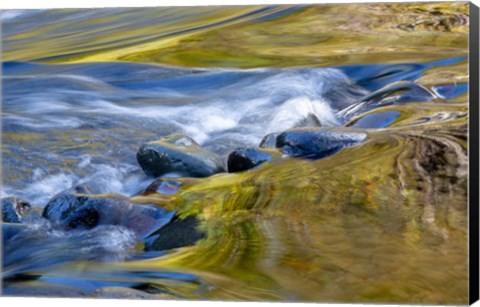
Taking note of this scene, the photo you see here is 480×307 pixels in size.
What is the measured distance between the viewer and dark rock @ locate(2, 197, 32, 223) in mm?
6121

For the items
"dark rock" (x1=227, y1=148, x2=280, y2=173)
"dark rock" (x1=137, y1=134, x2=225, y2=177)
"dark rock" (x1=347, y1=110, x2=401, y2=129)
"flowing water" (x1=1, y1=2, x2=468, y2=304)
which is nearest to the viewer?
"flowing water" (x1=1, y1=2, x2=468, y2=304)

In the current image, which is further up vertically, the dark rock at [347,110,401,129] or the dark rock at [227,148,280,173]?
the dark rock at [347,110,401,129]

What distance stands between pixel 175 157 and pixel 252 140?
45 cm

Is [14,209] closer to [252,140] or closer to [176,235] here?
[176,235]

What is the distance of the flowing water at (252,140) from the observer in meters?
5.56

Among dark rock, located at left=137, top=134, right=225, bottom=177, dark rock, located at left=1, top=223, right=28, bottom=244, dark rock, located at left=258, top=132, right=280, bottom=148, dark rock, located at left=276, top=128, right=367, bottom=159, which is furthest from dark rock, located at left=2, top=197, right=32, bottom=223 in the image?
dark rock, located at left=276, top=128, right=367, bottom=159

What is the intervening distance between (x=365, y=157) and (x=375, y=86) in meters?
0.41

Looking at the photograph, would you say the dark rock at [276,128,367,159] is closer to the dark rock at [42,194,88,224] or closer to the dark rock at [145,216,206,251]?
the dark rock at [145,216,206,251]

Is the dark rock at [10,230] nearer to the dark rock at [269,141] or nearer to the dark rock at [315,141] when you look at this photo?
the dark rock at [269,141]

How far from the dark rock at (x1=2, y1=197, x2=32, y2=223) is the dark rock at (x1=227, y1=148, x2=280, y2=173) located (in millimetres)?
1185

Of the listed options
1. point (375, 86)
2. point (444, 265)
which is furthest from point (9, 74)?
point (444, 265)

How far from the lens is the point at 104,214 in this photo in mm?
5953

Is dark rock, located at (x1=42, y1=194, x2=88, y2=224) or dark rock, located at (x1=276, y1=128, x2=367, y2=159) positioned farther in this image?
dark rock, located at (x1=42, y1=194, x2=88, y2=224)

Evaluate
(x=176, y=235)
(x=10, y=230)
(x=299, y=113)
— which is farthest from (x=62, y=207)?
(x=299, y=113)
